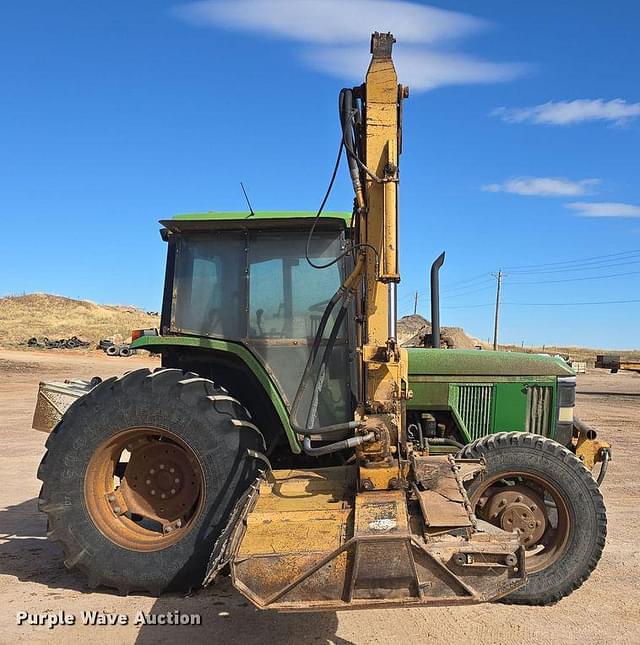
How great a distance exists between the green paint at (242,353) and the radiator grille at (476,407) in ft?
5.13

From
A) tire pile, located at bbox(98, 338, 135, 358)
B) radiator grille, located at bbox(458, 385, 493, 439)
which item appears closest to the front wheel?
radiator grille, located at bbox(458, 385, 493, 439)

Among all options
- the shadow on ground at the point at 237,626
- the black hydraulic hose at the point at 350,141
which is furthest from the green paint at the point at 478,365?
the shadow on ground at the point at 237,626

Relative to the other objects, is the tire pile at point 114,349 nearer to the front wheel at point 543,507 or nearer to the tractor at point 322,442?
the tractor at point 322,442

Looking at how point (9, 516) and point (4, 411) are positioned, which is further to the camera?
point (4, 411)

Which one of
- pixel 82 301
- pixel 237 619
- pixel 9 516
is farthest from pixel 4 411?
pixel 82 301

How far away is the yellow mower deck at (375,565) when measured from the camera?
3438 millimetres

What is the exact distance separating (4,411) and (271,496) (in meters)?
11.5

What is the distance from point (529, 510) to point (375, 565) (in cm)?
176

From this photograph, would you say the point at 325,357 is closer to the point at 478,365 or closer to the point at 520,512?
the point at 478,365

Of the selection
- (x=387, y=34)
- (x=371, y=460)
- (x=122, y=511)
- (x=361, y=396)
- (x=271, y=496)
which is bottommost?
(x=122, y=511)

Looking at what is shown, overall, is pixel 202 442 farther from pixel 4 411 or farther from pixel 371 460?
pixel 4 411

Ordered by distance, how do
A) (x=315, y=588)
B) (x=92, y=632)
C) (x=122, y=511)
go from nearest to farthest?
(x=315, y=588) < (x=92, y=632) < (x=122, y=511)

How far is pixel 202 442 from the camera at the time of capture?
4.62m

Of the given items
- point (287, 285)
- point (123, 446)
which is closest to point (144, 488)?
point (123, 446)
